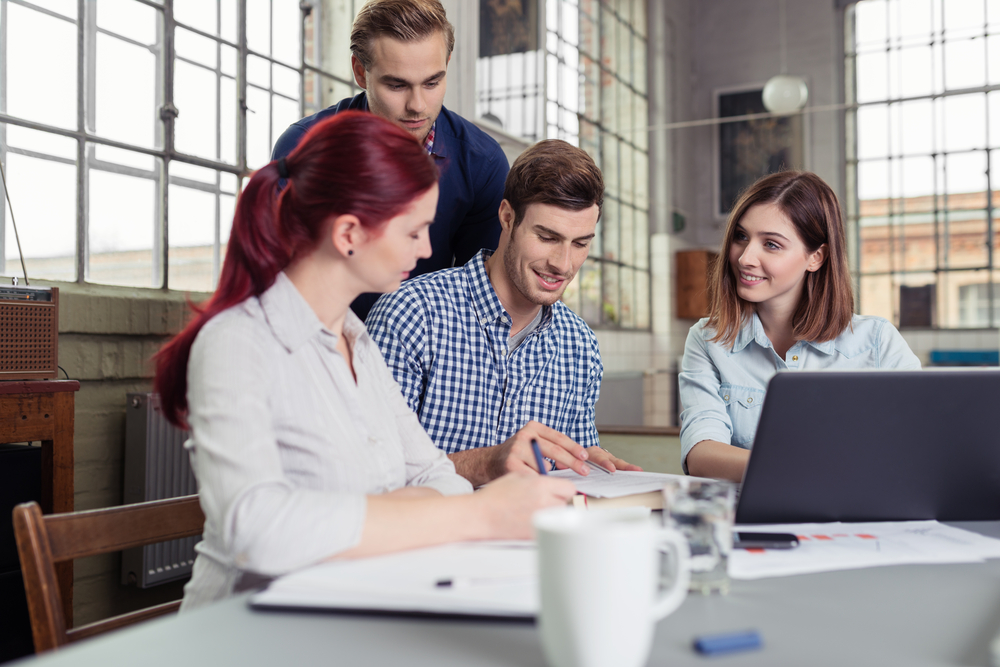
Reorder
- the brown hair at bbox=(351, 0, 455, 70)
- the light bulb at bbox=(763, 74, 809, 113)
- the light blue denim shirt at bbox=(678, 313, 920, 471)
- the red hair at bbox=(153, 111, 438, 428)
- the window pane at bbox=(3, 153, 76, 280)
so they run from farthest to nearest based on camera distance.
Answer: the light bulb at bbox=(763, 74, 809, 113) < the window pane at bbox=(3, 153, 76, 280) < the brown hair at bbox=(351, 0, 455, 70) < the light blue denim shirt at bbox=(678, 313, 920, 471) < the red hair at bbox=(153, 111, 438, 428)

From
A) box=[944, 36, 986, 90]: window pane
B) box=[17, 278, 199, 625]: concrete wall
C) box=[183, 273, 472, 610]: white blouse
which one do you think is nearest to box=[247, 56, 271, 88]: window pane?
box=[17, 278, 199, 625]: concrete wall

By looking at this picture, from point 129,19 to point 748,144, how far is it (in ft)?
23.9

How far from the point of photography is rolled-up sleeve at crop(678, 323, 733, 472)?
1477mm

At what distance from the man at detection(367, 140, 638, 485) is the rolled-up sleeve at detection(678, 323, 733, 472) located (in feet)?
0.75

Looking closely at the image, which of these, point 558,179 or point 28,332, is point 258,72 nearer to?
point 28,332

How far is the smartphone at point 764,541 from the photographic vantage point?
858 mm

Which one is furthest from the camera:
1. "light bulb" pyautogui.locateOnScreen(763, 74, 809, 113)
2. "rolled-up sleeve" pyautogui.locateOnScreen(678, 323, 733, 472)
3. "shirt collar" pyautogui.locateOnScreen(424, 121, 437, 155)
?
"light bulb" pyautogui.locateOnScreen(763, 74, 809, 113)

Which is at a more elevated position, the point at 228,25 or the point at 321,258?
the point at 228,25

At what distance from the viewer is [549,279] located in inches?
65.4

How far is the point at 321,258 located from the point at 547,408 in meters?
0.77

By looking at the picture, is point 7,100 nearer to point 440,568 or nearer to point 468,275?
point 468,275

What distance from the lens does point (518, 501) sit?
0.80 metres

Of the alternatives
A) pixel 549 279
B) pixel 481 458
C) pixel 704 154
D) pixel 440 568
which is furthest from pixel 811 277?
pixel 704 154

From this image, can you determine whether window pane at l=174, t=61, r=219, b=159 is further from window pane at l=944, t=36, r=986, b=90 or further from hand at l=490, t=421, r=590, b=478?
window pane at l=944, t=36, r=986, b=90
